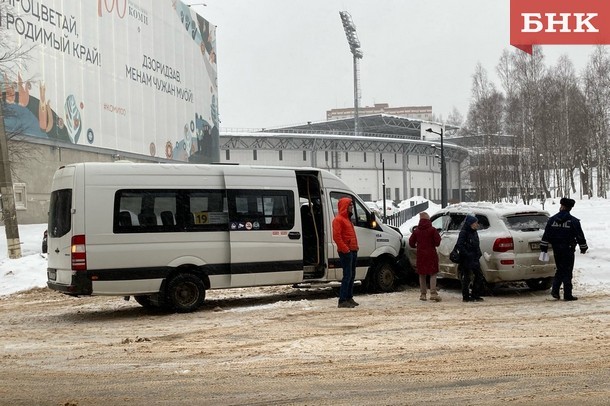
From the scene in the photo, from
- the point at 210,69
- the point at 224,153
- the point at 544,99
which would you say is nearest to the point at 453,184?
the point at 224,153

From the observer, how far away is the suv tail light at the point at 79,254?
1155 cm

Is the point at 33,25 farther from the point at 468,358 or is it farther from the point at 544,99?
the point at 468,358

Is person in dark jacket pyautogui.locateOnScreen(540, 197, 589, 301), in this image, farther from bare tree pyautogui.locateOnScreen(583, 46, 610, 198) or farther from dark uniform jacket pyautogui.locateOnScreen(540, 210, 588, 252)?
bare tree pyautogui.locateOnScreen(583, 46, 610, 198)

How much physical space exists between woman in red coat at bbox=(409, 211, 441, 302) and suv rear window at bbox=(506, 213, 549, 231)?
139 cm

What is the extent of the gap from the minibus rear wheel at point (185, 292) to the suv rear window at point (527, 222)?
5.70 m

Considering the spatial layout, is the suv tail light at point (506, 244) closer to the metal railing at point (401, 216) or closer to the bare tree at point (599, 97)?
the metal railing at point (401, 216)

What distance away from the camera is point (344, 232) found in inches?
490

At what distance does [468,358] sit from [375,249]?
6816mm

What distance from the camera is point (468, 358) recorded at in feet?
25.5

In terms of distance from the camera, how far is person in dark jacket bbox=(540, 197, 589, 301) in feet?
41.0

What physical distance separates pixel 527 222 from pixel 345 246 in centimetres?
368

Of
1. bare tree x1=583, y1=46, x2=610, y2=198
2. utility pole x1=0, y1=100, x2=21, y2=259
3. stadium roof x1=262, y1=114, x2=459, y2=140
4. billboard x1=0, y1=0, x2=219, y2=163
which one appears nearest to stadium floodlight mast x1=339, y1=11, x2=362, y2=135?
A: stadium roof x1=262, y1=114, x2=459, y2=140

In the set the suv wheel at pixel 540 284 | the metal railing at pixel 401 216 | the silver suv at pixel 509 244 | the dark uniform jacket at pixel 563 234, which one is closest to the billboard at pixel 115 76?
the metal railing at pixel 401 216

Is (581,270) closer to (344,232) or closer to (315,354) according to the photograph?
(344,232)
